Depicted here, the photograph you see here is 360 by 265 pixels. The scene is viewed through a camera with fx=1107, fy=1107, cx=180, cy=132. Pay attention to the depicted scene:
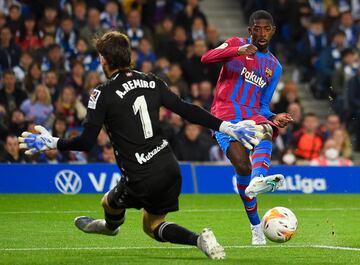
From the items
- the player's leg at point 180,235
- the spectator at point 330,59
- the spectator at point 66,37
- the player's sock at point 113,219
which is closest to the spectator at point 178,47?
the spectator at point 66,37

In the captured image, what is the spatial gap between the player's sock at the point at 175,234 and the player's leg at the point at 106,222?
0.55m

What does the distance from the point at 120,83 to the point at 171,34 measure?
14.3m

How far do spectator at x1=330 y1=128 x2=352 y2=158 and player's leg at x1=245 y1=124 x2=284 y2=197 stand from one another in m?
9.68

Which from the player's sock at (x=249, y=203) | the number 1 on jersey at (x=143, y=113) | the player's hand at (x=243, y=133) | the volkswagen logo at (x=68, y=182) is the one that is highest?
the number 1 on jersey at (x=143, y=113)

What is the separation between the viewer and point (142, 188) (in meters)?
9.61

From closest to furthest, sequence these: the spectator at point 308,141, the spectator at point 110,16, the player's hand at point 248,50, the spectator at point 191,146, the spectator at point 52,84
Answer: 1. the player's hand at point 248,50
2. the spectator at point 191,146
3. the spectator at point 52,84
4. the spectator at point 308,141
5. the spectator at point 110,16

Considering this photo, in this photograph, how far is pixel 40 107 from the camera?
20562 millimetres

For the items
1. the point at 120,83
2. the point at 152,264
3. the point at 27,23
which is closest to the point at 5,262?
the point at 152,264

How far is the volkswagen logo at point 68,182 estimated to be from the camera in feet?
63.0

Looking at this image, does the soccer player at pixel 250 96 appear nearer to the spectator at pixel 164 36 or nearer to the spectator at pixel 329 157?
the spectator at pixel 329 157

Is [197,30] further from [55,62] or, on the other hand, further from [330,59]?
[55,62]

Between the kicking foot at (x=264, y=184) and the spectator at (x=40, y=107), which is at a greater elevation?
the kicking foot at (x=264, y=184)

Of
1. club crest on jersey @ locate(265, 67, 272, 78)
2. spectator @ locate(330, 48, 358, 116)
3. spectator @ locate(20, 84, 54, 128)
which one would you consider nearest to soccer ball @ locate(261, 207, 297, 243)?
club crest on jersey @ locate(265, 67, 272, 78)

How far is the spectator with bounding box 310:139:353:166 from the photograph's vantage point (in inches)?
849
